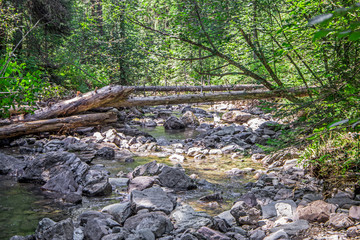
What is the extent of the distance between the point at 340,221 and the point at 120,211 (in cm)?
259

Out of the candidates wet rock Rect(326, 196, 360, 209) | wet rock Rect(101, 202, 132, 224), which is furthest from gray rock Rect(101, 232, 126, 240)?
wet rock Rect(326, 196, 360, 209)

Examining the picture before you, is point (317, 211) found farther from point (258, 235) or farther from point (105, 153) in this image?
point (105, 153)

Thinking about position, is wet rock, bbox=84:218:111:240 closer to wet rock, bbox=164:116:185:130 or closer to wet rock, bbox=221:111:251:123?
wet rock, bbox=164:116:185:130

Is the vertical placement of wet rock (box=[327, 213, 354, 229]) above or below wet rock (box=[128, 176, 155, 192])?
above

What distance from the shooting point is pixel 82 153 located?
23.7 ft

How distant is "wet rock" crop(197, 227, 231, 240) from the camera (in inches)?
121

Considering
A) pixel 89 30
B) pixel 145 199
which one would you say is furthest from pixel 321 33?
pixel 89 30

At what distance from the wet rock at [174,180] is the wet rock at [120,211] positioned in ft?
4.52

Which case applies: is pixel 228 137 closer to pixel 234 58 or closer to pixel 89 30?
pixel 234 58

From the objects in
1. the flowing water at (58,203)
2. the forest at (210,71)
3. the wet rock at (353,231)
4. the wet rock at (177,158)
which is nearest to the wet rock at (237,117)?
the forest at (210,71)

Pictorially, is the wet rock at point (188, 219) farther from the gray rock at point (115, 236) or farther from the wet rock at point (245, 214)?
the gray rock at point (115, 236)

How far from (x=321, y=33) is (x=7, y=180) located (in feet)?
19.0

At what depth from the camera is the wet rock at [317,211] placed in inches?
132

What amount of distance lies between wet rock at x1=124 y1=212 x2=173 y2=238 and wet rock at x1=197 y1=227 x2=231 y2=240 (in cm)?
42
